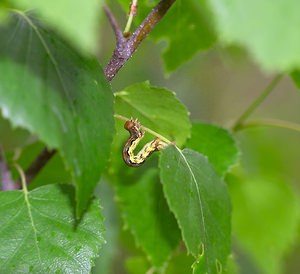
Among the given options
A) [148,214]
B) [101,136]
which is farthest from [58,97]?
[148,214]

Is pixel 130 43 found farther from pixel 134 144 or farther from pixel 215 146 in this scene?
pixel 215 146

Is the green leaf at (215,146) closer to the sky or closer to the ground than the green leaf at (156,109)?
closer to the ground

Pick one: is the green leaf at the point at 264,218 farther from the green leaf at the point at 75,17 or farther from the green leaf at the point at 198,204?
the green leaf at the point at 75,17

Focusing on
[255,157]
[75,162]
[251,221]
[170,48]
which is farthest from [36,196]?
[255,157]

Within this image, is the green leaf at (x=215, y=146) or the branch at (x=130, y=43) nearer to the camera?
the branch at (x=130, y=43)

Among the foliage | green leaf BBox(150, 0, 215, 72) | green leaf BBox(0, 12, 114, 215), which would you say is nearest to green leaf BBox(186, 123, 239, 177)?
the foliage

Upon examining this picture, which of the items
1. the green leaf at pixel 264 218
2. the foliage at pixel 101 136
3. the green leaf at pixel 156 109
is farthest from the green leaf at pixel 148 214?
the green leaf at pixel 264 218

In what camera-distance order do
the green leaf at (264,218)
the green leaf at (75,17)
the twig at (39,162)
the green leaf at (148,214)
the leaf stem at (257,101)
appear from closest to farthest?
the green leaf at (75,17), the twig at (39,162), the green leaf at (148,214), the leaf stem at (257,101), the green leaf at (264,218)

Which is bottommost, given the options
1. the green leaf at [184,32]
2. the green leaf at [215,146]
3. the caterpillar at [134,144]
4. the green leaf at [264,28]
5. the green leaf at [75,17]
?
the green leaf at [215,146]
